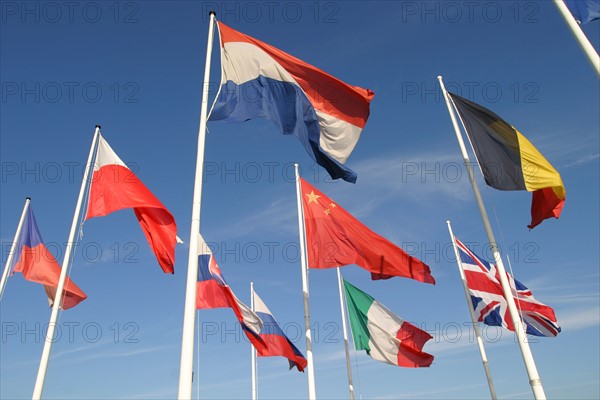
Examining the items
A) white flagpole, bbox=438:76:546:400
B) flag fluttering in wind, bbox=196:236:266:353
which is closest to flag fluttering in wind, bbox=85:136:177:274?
flag fluttering in wind, bbox=196:236:266:353

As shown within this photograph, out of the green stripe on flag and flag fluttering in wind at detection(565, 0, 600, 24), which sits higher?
flag fluttering in wind at detection(565, 0, 600, 24)

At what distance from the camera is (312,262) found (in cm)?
1546

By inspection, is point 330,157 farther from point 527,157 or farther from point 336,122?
point 527,157

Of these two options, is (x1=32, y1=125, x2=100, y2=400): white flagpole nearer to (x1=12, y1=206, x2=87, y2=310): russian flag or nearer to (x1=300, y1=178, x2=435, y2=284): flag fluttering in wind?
(x1=12, y1=206, x2=87, y2=310): russian flag

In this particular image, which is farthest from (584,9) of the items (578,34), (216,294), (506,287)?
(216,294)

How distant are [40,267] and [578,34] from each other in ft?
58.7

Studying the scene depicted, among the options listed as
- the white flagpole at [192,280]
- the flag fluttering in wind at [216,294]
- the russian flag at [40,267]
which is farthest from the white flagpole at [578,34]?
the russian flag at [40,267]

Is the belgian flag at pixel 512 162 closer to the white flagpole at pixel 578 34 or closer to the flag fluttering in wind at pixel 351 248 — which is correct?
the white flagpole at pixel 578 34

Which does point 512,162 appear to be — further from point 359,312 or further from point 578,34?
point 359,312

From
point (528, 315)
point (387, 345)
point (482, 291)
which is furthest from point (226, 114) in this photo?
point (528, 315)

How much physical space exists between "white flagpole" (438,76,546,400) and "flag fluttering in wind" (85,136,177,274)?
9193 millimetres

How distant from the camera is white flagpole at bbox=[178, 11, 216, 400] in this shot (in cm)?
845

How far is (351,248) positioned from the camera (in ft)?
52.4

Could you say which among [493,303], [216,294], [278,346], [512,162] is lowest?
[278,346]
